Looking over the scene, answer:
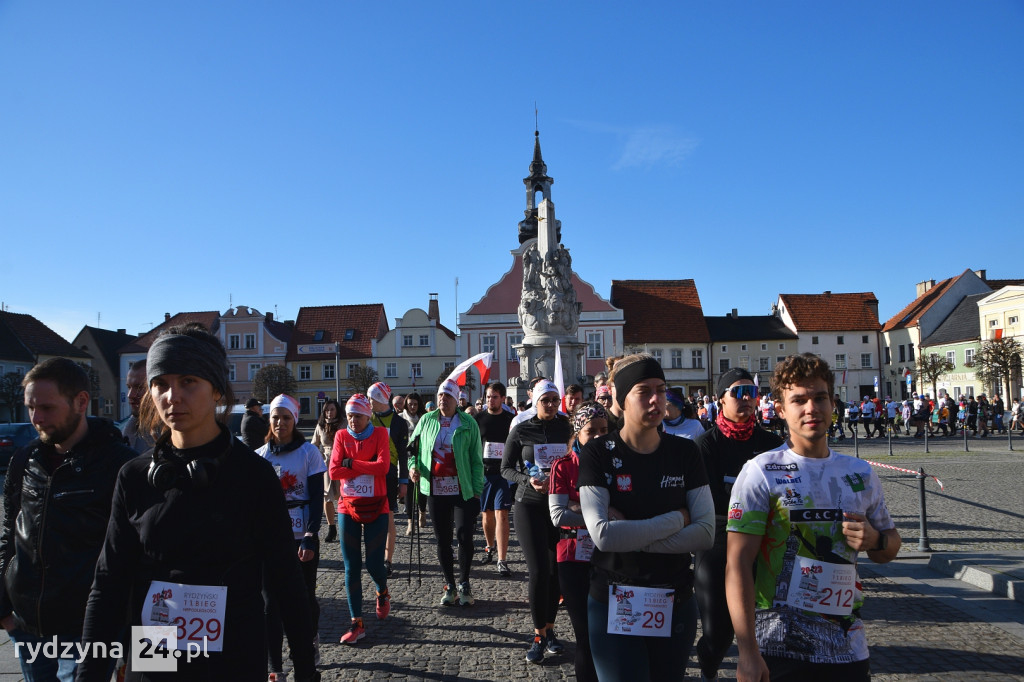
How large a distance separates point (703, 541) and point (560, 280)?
24845mm

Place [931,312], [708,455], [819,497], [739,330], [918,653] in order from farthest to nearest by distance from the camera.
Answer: [739,330], [931,312], [918,653], [708,455], [819,497]

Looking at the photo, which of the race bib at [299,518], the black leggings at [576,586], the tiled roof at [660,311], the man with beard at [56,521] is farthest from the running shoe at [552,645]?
the tiled roof at [660,311]

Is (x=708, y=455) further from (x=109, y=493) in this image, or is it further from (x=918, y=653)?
(x=109, y=493)

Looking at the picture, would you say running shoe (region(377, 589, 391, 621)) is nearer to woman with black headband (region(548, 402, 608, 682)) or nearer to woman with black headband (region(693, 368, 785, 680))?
woman with black headband (region(548, 402, 608, 682))

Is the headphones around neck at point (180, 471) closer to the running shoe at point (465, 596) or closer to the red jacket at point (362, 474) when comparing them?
the red jacket at point (362, 474)

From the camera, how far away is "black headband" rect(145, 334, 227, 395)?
8.59 feet

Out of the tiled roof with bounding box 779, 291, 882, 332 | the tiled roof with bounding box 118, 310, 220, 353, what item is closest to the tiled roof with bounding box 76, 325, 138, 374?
the tiled roof with bounding box 118, 310, 220, 353

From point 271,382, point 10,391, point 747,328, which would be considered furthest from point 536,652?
point 747,328

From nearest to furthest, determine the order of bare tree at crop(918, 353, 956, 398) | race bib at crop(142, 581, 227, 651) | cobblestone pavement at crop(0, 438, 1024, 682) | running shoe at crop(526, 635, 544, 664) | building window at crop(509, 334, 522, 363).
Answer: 1. race bib at crop(142, 581, 227, 651)
2. cobblestone pavement at crop(0, 438, 1024, 682)
3. running shoe at crop(526, 635, 544, 664)
4. bare tree at crop(918, 353, 956, 398)
5. building window at crop(509, 334, 522, 363)

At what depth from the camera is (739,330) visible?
6662 cm

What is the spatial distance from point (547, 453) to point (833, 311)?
223ft

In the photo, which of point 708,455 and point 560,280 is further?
point 560,280

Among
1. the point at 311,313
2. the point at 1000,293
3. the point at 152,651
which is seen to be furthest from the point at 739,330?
the point at 152,651

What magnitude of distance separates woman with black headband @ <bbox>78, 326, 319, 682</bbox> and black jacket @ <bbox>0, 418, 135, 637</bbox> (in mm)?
912
